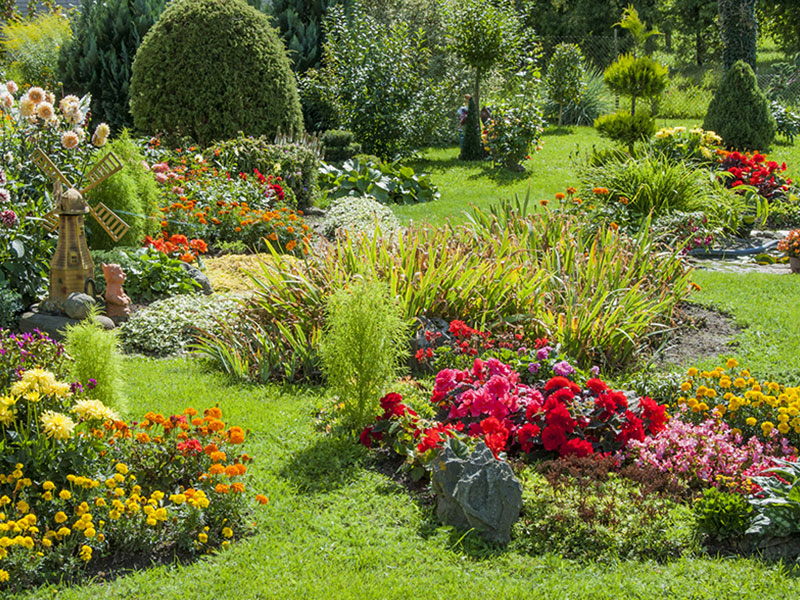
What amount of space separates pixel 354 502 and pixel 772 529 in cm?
207

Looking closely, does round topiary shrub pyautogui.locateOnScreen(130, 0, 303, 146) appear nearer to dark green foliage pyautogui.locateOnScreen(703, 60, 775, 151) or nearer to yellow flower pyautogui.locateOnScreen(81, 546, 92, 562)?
dark green foliage pyautogui.locateOnScreen(703, 60, 775, 151)

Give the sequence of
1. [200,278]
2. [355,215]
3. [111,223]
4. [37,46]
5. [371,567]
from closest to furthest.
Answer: [371,567] → [111,223] → [200,278] → [355,215] → [37,46]

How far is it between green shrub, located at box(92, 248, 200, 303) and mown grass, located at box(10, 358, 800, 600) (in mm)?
3540

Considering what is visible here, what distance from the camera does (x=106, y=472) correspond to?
402 centimetres

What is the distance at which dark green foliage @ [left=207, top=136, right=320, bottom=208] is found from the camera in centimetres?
1145

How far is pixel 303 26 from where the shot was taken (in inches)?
663

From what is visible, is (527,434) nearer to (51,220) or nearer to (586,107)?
(51,220)

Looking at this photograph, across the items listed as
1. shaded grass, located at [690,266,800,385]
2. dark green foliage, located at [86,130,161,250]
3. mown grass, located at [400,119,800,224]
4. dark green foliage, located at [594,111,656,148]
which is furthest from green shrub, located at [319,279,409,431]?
dark green foliage, located at [594,111,656,148]

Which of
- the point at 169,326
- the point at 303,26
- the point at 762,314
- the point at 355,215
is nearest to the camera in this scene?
the point at 169,326

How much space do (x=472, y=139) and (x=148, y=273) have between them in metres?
9.92

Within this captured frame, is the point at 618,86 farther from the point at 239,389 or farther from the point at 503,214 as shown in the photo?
the point at 239,389

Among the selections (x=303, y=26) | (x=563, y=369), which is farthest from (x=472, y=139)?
(x=563, y=369)

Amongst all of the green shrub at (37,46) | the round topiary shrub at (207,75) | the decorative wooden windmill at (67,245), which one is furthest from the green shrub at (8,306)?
the green shrub at (37,46)

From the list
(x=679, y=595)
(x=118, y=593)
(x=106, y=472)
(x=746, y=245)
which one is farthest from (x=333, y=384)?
(x=746, y=245)
